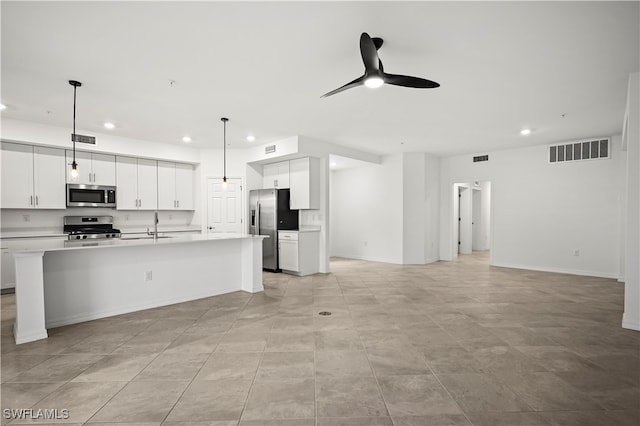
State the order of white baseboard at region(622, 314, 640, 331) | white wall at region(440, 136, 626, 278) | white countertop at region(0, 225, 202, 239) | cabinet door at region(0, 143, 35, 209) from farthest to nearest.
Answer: white wall at region(440, 136, 626, 278) < white countertop at region(0, 225, 202, 239) < cabinet door at region(0, 143, 35, 209) < white baseboard at region(622, 314, 640, 331)

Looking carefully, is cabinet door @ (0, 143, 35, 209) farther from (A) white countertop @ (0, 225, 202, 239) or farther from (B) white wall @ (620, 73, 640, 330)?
(B) white wall @ (620, 73, 640, 330)

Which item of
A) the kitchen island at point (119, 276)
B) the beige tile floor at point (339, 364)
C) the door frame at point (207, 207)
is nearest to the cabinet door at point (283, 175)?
the door frame at point (207, 207)

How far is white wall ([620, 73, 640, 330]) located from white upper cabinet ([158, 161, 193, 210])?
24.2 ft

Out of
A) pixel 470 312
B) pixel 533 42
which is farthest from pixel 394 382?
pixel 533 42

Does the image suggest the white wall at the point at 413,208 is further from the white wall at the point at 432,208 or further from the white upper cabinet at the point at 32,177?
the white upper cabinet at the point at 32,177

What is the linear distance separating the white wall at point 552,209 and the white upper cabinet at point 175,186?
6.75 m

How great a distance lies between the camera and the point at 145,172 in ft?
21.6

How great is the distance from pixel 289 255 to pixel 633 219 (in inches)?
201

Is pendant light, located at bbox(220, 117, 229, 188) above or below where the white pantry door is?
above

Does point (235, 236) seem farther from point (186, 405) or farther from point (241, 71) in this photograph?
point (186, 405)

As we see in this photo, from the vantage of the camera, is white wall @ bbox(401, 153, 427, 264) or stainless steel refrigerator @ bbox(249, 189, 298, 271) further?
white wall @ bbox(401, 153, 427, 264)

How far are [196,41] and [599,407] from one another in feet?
13.1

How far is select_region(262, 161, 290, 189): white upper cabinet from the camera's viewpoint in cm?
699

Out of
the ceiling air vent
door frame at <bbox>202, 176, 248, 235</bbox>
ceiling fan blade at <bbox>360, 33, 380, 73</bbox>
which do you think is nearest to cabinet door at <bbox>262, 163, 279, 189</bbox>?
door frame at <bbox>202, 176, 248, 235</bbox>
